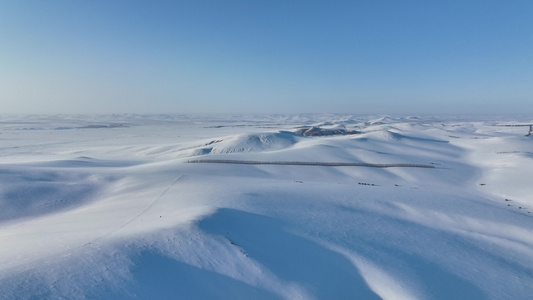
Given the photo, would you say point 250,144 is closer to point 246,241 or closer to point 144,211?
point 144,211

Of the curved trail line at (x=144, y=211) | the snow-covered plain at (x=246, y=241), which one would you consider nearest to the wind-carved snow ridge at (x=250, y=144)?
the curved trail line at (x=144, y=211)

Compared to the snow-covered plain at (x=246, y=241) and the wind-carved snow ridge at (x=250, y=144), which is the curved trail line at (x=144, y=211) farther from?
the wind-carved snow ridge at (x=250, y=144)

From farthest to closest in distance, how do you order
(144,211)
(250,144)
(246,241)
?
(250,144)
(144,211)
(246,241)

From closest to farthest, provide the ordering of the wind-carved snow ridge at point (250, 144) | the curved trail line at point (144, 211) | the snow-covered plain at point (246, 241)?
the snow-covered plain at point (246, 241) < the curved trail line at point (144, 211) < the wind-carved snow ridge at point (250, 144)

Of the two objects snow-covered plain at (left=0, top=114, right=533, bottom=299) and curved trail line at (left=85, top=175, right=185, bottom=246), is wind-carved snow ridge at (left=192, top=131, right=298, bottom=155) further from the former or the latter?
snow-covered plain at (left=0, top=114, right=533, bottom=299)

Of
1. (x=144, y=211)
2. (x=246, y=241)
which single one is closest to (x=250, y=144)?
(x=144, y=211)

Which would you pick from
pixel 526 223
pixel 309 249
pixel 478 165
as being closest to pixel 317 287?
pixel 309 249

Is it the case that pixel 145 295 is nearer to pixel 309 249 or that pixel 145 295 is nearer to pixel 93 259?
pixel 93 259

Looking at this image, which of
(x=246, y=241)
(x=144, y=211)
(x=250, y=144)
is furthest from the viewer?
(x=250, y=144)

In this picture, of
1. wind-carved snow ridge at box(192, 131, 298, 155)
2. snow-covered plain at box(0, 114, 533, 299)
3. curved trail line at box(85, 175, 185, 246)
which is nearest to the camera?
snow-covered plain at box(0, 114, 533, 299)

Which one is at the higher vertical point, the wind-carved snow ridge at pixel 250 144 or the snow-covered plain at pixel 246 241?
the snow-covered plain at pixel 246 241

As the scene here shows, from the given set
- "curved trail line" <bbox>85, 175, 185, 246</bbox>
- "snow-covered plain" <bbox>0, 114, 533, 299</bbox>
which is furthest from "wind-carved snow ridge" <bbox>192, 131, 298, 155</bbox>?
"snow-covered plain" <bbox>0, 114, 533, 299</bbox>
